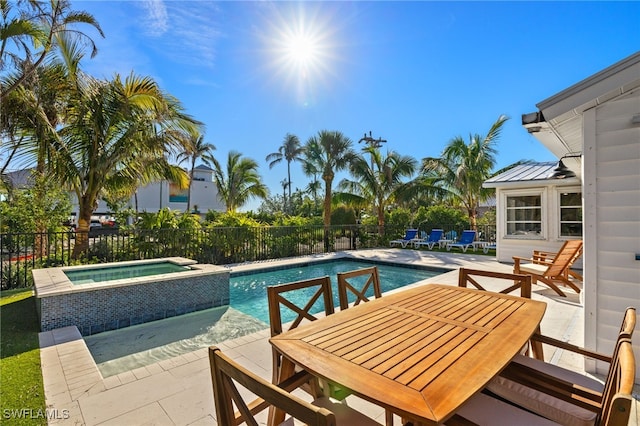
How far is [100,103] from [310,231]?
7809 mm

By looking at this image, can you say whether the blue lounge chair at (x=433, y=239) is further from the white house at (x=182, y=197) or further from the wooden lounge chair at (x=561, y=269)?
the white house at (x=182, y=197)

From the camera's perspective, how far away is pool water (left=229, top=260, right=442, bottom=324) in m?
6.24

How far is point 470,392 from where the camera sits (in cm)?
125

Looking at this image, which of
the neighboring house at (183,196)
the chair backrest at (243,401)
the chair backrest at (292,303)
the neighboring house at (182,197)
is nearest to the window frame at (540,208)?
the chair backrest at (292,303)

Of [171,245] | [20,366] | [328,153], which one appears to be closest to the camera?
[20,366]

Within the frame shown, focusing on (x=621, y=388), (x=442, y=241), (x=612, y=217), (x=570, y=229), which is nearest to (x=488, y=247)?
(x=442, y=241)

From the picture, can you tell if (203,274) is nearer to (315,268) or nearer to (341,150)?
(315,268)

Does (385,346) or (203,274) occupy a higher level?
(385,346)

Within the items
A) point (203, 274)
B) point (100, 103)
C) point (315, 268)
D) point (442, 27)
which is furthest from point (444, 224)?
point (100, 103)

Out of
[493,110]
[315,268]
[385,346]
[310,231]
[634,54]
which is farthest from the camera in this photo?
[493,110]

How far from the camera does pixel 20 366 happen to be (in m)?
3.09

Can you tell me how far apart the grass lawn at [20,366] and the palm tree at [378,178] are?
462 inches

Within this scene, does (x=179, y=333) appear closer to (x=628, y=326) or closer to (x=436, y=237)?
(x=628, y=326)

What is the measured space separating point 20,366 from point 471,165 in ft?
49.2
